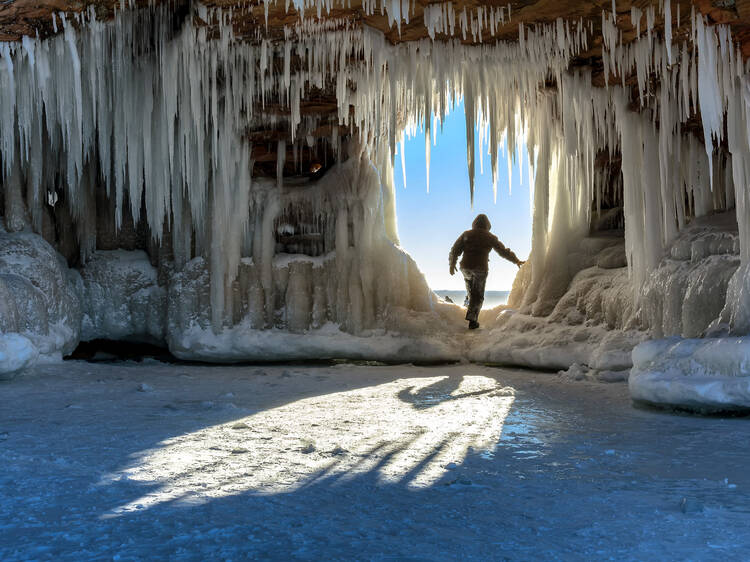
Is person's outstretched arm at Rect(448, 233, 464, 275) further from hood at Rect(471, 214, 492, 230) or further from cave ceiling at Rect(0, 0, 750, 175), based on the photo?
cave ceiling at Rect(0, 0, 750, 175)

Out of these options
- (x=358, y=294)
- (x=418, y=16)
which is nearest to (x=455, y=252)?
(x=358, y=294)

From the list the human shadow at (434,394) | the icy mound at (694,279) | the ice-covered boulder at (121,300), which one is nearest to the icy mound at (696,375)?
the icy mound at (694,279)

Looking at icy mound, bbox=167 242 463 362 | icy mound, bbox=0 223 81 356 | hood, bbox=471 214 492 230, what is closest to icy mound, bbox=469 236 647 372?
icy mound, bbox=167 242 463 362

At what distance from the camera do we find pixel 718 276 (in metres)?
6.45

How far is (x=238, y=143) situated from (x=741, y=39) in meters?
6.43

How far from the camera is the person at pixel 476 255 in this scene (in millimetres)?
10328

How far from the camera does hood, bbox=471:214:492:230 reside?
1071 cm

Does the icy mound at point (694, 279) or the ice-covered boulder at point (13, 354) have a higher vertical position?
the icy mound at point (694, 279)

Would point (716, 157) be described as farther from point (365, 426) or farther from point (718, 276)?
point (365, 426)

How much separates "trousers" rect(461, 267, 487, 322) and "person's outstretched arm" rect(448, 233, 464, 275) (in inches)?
13.0

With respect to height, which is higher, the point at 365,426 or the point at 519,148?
the point at 519,148

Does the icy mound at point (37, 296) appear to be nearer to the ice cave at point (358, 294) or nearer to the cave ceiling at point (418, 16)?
the ice cave at point (358, 294)

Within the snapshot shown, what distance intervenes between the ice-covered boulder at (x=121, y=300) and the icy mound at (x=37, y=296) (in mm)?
647

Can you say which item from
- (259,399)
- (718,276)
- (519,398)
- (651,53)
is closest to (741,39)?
(651,53)
